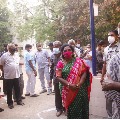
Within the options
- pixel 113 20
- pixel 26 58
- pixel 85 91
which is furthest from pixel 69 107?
pixel 113 20

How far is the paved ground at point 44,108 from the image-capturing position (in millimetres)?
5863

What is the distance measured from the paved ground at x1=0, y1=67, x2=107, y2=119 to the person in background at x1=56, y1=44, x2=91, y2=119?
4.53ft

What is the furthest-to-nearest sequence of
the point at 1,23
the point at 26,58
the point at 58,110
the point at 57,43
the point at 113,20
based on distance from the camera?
the point at 1,23
the point at 113,20
the point at 26,58
the point at 57,43
the point at 58,110

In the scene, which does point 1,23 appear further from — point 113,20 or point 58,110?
point 58,110

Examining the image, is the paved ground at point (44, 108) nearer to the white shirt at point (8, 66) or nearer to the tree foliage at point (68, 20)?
the white shirt at point (8, 66)

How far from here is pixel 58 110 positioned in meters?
6.43

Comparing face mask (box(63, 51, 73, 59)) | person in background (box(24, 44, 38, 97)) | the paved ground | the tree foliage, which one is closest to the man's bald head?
person in background (box(24, 44, 38, 97))

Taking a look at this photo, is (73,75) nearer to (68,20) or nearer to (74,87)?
(74,87)

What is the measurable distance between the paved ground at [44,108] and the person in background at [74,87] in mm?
1382

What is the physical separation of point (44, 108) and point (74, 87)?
115 inches

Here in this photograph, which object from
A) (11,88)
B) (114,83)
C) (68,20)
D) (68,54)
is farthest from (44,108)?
(68,20)

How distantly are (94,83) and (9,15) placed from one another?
29.0 metres

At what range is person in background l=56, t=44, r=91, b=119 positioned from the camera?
4418 mm

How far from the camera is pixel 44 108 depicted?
23.2 feet
